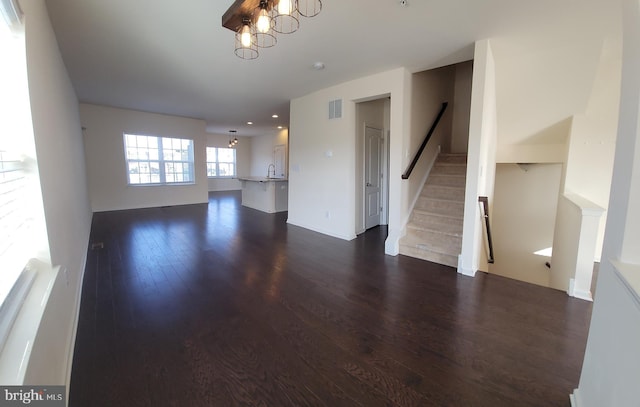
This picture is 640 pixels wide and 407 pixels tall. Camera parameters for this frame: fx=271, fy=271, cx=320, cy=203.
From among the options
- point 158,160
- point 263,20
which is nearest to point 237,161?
point 158,160

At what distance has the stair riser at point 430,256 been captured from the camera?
11.9 ft

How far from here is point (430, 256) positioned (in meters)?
3.81

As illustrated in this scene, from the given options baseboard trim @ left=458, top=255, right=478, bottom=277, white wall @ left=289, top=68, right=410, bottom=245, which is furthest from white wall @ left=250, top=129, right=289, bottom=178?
baseboard trim @ left=458, top=255, right=478, bottom=277

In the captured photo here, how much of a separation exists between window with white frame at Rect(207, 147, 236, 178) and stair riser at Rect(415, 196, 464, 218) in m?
10.0

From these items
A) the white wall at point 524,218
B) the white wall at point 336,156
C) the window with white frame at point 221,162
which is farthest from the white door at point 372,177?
the window with white frame at point 221,162

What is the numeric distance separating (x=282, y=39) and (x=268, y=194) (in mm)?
4783

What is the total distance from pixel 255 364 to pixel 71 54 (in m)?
4.39

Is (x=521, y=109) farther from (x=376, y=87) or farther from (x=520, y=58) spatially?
(x=376, y=87)

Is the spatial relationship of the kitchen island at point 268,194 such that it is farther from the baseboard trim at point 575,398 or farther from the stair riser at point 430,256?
the baseboard trim at point 575,398

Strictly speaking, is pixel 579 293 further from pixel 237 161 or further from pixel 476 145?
pixel 237 161

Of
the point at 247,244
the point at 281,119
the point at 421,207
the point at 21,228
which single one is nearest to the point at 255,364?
the point at 21,228

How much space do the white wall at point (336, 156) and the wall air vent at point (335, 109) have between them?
72 mm

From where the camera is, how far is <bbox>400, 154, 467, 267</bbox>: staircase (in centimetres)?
379

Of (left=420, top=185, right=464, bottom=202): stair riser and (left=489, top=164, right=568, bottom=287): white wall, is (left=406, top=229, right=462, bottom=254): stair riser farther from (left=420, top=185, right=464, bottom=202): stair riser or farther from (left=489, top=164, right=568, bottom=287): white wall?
(left=489, top=164, right=568, bottom=287): white wall
